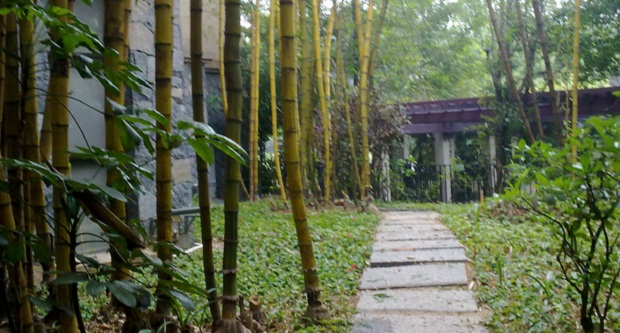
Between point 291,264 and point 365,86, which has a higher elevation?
point 365,86

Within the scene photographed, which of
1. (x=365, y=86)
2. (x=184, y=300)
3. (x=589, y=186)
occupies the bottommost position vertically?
(x=184, y=300)

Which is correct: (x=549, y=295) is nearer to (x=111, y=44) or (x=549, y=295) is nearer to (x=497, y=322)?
(x=497, y=322)

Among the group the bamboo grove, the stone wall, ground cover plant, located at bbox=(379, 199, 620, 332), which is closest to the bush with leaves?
ground cover plant, located at bbox=(379, 199, 620, 332)

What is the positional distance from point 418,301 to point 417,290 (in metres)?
0.23

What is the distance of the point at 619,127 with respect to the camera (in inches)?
74.6

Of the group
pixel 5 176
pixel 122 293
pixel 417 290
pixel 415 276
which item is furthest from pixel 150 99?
pixel 122 293

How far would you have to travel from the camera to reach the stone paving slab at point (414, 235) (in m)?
4.96

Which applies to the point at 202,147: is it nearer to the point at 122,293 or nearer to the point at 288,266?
the point at 122,293

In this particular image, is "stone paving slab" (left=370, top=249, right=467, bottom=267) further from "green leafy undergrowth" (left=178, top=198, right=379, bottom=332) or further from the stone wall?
the stone wall

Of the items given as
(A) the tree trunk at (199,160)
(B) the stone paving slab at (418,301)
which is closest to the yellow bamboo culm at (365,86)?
(B) the stone paving slab at (418,301)

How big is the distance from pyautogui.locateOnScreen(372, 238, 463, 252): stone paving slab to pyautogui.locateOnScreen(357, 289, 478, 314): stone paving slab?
127 centimetres

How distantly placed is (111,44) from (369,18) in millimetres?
4480

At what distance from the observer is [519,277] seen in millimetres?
3367

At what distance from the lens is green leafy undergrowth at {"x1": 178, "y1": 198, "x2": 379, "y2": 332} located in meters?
2.64
